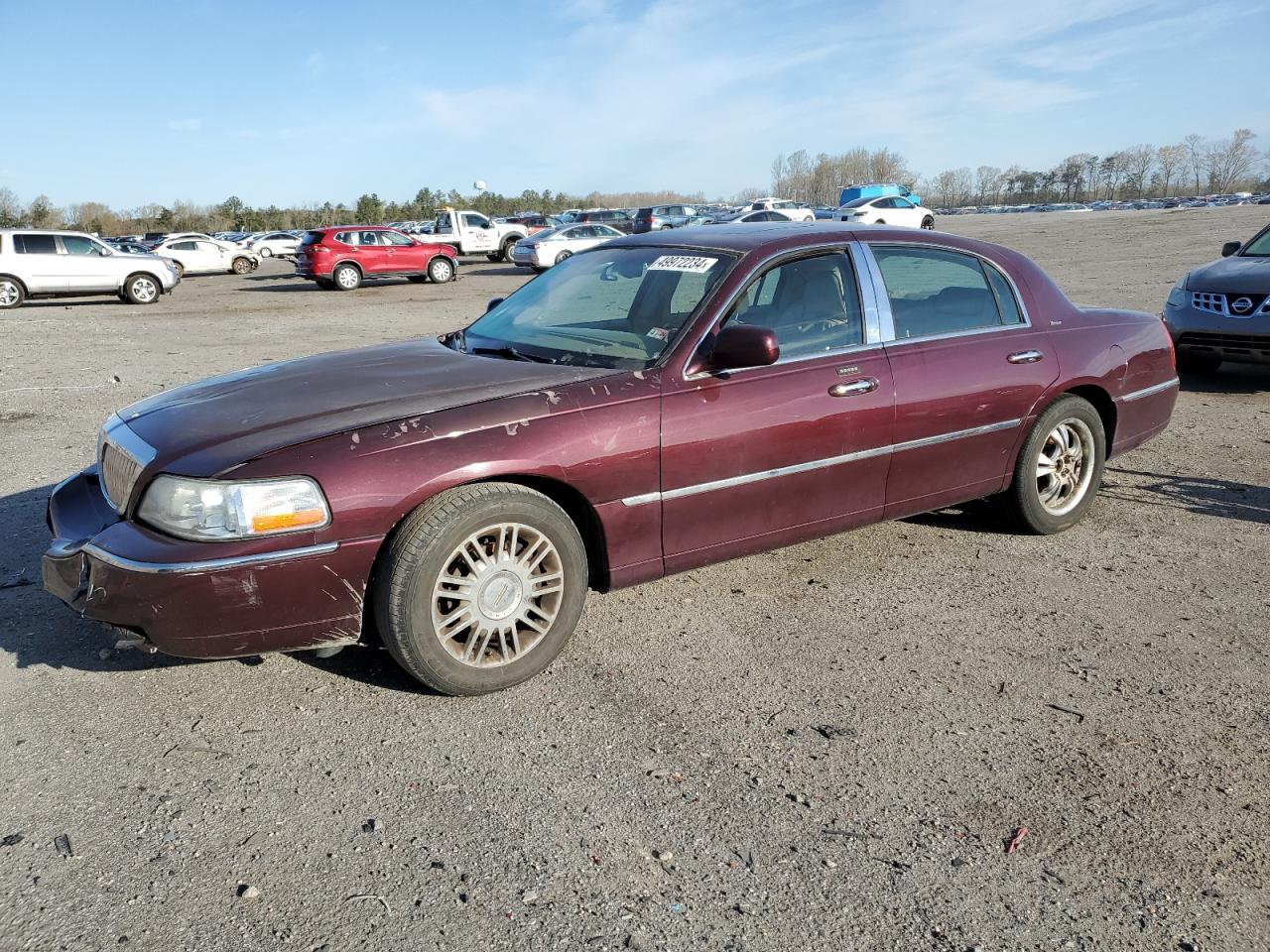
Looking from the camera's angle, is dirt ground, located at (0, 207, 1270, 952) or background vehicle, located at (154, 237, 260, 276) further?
background vehicle, located at (154, 237, 260, 276)

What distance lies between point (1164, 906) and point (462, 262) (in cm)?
3759

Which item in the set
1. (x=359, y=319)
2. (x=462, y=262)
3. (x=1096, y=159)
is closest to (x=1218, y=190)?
(x=1096, y=159)

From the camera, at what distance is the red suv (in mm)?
24484

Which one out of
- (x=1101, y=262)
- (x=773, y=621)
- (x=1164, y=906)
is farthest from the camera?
(x=1101, y=262)

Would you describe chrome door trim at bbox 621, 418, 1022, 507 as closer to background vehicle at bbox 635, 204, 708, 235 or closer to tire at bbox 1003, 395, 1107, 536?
tire at bbox 1003, 395, 1107, 536

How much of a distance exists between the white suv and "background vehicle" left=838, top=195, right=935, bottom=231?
2298cm

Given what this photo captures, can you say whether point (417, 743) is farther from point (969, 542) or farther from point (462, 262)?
point (462, 262)

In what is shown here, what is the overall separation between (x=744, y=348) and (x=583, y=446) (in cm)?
74

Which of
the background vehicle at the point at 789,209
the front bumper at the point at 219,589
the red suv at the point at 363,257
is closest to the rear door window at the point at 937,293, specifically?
the front bumper at the point at 219,589

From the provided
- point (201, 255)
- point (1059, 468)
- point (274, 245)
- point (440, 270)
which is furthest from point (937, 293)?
point (274, 245)

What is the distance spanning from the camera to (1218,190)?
5709 inches

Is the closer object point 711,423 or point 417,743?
point 417,743

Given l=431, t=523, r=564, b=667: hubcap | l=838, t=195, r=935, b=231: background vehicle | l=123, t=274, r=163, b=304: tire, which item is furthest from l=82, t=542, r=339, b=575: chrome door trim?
l=838, t=195, r=935, b=231: background vehicle

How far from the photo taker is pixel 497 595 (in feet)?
11.1
